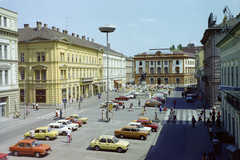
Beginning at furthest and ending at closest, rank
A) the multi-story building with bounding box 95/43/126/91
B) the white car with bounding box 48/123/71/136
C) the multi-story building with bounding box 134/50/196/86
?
the multi-story building with bounding box 134/50/196/86
the multi-story building with bounding box 95/43/126/91
the white car with bounding box 48/123/71/136

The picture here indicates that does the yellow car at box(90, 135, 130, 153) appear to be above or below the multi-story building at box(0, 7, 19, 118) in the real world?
below

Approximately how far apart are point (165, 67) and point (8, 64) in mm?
80861

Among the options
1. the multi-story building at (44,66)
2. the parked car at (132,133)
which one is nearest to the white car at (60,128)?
the parked car at (132,133)

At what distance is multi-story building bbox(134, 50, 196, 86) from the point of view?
10650cm

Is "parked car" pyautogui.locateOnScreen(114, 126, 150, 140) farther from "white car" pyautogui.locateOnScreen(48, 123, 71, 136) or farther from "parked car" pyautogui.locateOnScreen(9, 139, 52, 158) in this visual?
"parked car" pyautogui.locateOnScreen(9, 139, 52, 158)

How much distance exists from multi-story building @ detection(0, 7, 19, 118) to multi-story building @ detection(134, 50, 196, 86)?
7610 centimetres

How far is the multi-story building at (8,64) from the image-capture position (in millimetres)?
35531

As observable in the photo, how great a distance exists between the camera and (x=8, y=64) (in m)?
36.9

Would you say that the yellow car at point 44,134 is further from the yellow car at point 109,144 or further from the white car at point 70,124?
the yellow car at point 109,144

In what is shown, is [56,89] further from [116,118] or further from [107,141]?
[107,141]

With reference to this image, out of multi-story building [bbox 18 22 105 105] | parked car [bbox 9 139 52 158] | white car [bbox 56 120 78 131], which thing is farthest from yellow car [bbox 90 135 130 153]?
multi-story building [bbox 18 22 105 105]

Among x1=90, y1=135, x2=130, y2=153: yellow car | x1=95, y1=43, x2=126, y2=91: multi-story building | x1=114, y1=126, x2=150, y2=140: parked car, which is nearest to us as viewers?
x1=90, y1=135, x2=130, y2=153: yellow car

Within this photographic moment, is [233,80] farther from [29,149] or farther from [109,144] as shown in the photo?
[29,149]

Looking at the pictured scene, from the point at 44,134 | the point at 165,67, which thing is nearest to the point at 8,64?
the point at 44,134
